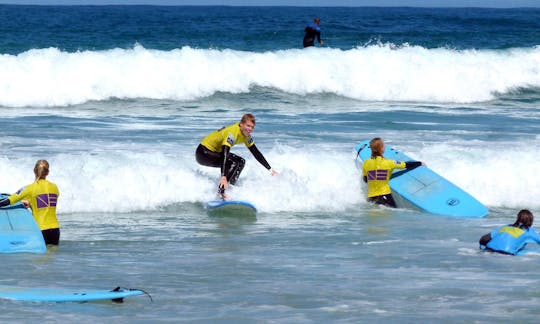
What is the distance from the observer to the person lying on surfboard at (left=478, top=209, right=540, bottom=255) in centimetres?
847

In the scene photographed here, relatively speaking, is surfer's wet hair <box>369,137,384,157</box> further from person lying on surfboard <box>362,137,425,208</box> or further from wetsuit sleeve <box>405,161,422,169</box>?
wetsuit sleeve <box>405,161,422,169</box>

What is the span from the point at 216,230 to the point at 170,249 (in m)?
1.19

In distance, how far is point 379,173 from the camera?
1147 centimetres

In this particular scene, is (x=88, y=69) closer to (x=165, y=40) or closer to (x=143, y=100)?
(x=143, y=100)

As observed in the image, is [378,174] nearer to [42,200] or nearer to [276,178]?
[276,178]

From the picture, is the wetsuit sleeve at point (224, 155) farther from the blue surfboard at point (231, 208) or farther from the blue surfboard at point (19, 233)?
the blue surfboard at point (19, 233)

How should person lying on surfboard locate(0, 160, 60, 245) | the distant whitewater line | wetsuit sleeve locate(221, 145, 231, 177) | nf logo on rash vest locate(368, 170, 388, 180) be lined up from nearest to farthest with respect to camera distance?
person lying on surfboard locate(0, 160, 60, 245), wetsuit sleeve locate(221, 145, 231, 177), nf logo on rash vest locate(368, 170, 388, 180), the distant whitewater line

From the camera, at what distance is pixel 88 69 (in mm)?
21969

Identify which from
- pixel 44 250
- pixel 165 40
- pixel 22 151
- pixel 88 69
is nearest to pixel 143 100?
pixel 88 69

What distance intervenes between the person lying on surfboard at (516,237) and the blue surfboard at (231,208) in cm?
327

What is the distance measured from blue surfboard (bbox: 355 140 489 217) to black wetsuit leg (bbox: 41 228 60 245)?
15.3 ft

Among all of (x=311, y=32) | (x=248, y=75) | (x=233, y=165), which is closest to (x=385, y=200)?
(x=233, y=165)

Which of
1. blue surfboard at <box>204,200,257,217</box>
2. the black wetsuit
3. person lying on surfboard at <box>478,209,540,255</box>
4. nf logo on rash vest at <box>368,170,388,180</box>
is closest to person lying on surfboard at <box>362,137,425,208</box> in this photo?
nf logo on rash vest at <box>368,170,388,180</box>

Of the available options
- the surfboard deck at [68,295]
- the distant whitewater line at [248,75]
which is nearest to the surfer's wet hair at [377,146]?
the surfboard deck at [68,295]
